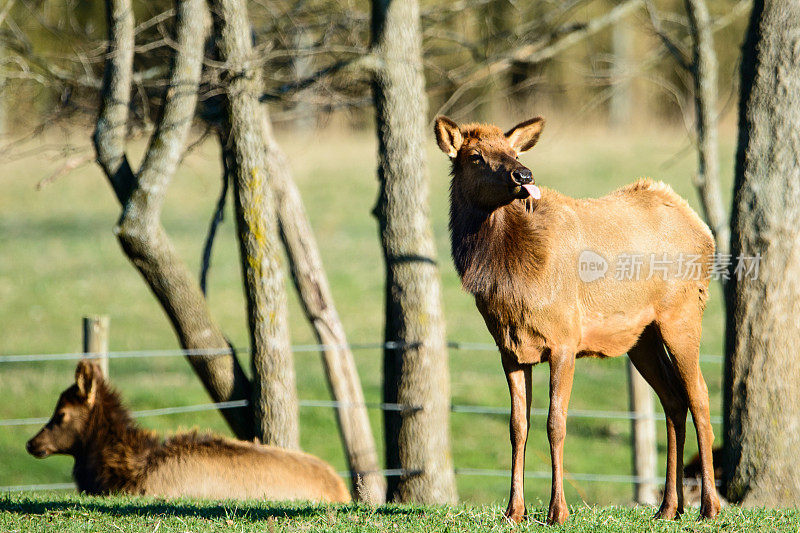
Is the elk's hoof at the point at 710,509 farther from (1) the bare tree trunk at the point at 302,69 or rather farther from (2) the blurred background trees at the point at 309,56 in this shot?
(1) the bare tree trunk at the point at 302,69

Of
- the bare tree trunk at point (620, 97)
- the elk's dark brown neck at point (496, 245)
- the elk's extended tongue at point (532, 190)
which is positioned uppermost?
the bare tree trunk at point (620, 97)

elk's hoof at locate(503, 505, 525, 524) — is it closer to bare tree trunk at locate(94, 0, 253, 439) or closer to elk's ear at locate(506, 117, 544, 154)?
elk's ear at locate(506, 117, 544, 154)

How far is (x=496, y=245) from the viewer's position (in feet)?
17.9

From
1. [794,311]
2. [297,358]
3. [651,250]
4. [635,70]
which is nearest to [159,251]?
[651,250]

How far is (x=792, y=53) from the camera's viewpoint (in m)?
7.02

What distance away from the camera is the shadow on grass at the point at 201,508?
243 inches

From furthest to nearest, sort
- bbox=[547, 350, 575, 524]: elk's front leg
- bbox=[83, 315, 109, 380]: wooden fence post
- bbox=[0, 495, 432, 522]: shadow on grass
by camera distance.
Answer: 1. bbox=[83, 315, 109, 380]: wooden fence post
2. bbox=[0, 495, 432, 522]: shadow on grass
3. bbox=[547, 350, 575, 524]: elk's front leg

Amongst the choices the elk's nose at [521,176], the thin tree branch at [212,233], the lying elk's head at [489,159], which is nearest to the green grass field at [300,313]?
the thin tree branch at [212,233]

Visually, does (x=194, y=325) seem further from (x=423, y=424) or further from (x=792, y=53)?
(x=792, y=53)

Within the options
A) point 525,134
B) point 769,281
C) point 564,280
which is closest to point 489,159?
point 525,134

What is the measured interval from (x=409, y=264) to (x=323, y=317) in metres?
1.62

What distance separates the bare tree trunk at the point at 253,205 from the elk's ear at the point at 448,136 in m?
2.93

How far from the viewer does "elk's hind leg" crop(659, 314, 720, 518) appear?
5.73 meters

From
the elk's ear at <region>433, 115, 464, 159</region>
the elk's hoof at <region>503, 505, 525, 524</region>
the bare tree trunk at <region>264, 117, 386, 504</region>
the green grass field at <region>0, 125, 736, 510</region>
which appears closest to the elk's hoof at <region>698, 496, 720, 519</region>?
the green grass field at <region>0, 125, 736, 510</region>
